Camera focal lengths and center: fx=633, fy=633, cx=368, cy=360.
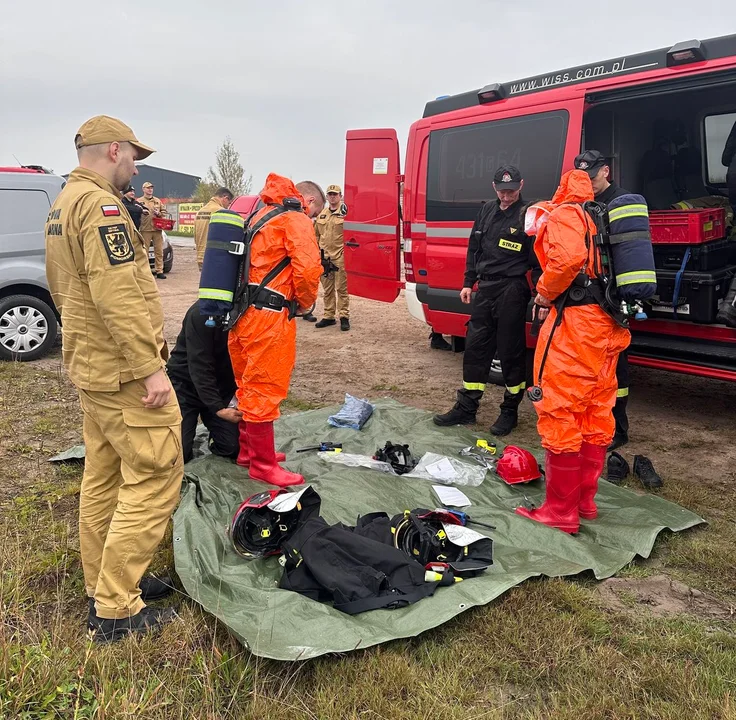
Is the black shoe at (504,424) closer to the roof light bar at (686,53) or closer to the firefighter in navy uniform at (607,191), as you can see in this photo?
the firefighter in navy uniform at (607,191)

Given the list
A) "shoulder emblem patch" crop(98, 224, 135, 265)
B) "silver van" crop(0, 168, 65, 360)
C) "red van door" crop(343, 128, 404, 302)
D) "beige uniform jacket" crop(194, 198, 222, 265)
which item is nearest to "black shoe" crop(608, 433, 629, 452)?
"red van door" crop(343, 128, 404, 302)

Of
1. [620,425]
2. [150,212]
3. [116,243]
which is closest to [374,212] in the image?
[620,425]

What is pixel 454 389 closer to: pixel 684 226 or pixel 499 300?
pixel 499 300

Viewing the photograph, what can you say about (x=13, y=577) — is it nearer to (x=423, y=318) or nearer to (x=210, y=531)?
(x=210, y=531)

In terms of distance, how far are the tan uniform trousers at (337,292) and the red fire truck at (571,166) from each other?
194 centimetres

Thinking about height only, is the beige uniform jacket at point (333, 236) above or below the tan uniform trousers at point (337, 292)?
above

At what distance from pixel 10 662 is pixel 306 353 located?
5929mm

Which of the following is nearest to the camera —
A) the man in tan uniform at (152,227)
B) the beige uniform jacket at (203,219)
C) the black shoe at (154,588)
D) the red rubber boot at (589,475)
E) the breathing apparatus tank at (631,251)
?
the black shoe at (154,588)

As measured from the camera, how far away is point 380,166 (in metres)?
6.67

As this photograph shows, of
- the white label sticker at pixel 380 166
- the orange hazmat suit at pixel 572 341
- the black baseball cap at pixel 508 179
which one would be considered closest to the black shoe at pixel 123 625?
the orange hazmat suit at pixel 572 341

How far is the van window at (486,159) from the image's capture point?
198 inches

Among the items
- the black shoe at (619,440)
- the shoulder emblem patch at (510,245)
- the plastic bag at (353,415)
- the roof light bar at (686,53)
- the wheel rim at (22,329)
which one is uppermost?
the roof light bar at (686,53)

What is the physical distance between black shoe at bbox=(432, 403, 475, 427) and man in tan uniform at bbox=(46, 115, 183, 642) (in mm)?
2958

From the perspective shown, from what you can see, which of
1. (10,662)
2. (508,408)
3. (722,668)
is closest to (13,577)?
(10,662)
